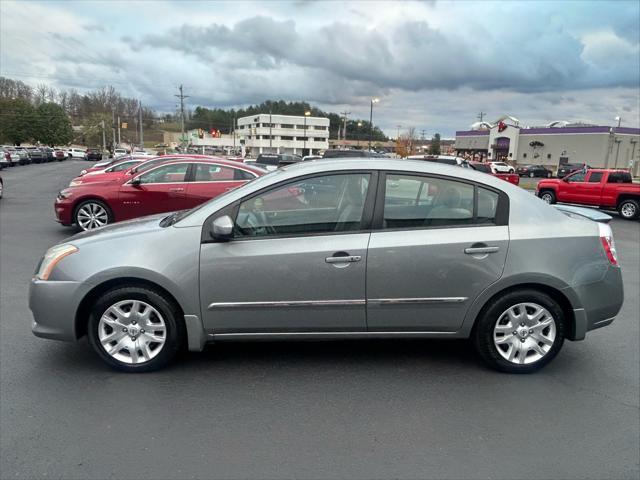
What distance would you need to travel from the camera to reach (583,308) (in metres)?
3.79

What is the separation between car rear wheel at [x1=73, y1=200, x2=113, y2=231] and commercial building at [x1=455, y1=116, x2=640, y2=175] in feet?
198

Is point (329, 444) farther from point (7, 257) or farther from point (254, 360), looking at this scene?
point (7, 257)

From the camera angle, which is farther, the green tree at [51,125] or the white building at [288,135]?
the white building at [288,135]

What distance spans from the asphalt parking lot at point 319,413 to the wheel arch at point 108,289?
18.8 inches

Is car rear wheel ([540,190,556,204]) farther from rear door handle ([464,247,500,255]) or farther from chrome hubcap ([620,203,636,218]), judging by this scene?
rear door handle ([464,247,500,255])

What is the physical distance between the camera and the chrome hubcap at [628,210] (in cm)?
1592

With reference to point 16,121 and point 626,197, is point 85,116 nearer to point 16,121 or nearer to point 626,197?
point 16,121

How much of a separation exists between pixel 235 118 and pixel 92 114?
131 feet

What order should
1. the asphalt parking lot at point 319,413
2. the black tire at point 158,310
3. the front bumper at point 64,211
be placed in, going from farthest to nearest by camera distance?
the front bumper at point 64,211 → the black tire at point 158,310 → the asphalt parking lot at point 319,413

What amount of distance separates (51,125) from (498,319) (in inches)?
3994

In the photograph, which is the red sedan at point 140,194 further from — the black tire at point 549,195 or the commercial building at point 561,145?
the commercial building at point 561,145

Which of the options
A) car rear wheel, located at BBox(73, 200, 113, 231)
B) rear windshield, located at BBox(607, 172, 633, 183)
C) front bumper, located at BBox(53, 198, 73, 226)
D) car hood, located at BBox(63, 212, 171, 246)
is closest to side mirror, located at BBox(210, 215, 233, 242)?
car hood, located at BBox(63, 212, 171, 246)

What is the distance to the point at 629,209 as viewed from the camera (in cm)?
1605

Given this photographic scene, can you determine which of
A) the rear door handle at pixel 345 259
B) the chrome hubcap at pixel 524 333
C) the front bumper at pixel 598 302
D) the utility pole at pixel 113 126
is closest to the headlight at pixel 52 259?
the rear door handle at pixel 345 259
